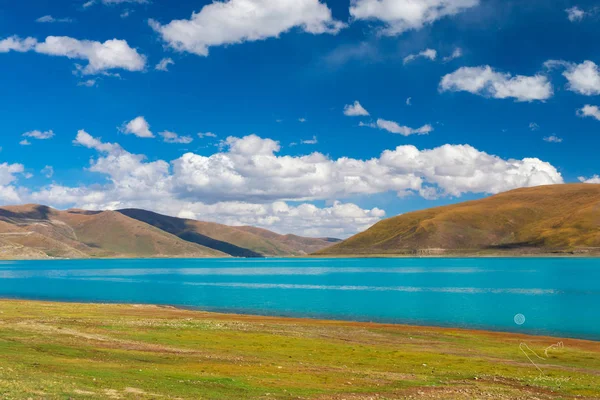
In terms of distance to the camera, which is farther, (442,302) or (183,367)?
(442,302)

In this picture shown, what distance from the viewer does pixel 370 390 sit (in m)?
27.0

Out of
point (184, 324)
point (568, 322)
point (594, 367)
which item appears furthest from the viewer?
point (568, 322)

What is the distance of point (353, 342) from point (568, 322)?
36.4m

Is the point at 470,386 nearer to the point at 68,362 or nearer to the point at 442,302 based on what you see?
the point at 68,362

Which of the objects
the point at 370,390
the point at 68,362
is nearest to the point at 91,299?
the point at 68,362

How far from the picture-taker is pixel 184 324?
5572 cm

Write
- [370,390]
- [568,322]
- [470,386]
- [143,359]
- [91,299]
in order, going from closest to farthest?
[370,390], [470,386], [143,359], [568,322], [91,299]

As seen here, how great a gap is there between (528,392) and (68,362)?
82.3 ft

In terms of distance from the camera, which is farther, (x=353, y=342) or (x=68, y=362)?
(x=353, y=342)

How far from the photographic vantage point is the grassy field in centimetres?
2558

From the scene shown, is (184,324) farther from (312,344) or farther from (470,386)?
(470,386)

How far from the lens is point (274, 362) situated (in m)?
35.5

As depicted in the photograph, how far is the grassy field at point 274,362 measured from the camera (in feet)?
83.9

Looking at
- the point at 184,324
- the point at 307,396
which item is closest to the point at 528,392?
the point at 307,396
